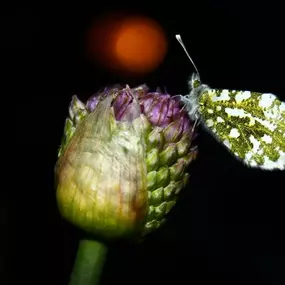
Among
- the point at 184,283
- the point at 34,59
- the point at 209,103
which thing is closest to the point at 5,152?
the point at 34,59

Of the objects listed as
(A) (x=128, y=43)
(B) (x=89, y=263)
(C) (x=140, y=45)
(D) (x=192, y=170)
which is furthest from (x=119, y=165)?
(C) (x=140, y=45)

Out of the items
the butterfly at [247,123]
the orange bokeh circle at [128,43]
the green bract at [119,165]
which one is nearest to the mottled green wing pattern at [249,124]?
the butterfly at [247,123]

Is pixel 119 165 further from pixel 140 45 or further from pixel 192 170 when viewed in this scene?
pixel 140 45

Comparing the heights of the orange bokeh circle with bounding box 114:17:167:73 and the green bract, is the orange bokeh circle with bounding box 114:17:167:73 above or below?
above

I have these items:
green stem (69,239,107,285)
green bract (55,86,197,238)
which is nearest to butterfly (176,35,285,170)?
green bract (55,86,197,238)

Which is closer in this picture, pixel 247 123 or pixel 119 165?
pixel 119 165

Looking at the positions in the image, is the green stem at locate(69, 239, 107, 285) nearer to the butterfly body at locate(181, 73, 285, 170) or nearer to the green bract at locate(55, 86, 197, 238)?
the green bract at locate(55, 86, 197, 238)
